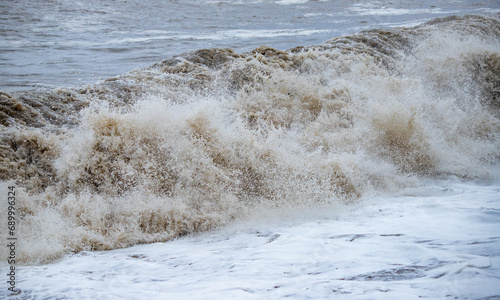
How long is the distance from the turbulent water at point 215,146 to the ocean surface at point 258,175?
0.06ft

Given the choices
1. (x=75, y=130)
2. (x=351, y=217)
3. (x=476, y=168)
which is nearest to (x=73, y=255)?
(x=75, y=130)

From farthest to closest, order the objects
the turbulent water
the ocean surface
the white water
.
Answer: the turbulent water → the ocean surface → the white water

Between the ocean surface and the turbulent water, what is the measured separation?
0.06 ft

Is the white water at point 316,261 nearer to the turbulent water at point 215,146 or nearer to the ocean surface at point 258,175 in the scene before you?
the ocean surface at point 258,175

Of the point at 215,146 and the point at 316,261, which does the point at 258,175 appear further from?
the point at 316,261

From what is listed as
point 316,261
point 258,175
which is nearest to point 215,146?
point 258,175

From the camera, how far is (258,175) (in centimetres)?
424

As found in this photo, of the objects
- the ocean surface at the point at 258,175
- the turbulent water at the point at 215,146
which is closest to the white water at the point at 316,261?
the ocean surface at the point at 258,175

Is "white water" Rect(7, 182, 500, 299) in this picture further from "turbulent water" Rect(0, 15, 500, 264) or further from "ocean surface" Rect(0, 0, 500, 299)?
"turbulent water" Rect(0, 15, 500, 264)

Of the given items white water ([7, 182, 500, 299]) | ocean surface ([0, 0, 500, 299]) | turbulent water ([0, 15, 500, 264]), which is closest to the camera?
white water ([7, 182, 500, 299])

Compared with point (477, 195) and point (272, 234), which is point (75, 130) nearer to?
point (272, 234)

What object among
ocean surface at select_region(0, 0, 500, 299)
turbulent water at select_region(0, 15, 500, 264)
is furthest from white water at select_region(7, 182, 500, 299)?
turbulent water at select_region(0, 15, 500, 264)

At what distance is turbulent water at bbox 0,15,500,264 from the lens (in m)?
3.62

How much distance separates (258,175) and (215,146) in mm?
579
